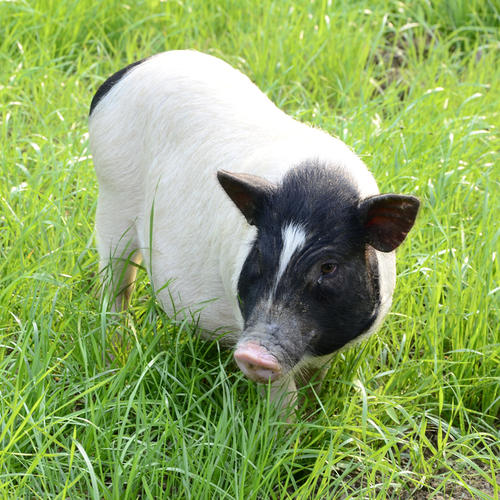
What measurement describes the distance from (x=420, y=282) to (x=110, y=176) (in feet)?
4.29

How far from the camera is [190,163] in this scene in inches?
123

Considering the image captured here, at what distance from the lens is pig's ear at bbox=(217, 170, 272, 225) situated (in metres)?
2.53

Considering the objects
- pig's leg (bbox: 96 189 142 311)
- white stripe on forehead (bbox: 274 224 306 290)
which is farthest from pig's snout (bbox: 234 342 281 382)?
pig's leg (bbox: 96 189 142 311)

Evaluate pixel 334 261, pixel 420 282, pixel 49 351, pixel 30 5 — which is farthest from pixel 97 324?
pixel 30 5

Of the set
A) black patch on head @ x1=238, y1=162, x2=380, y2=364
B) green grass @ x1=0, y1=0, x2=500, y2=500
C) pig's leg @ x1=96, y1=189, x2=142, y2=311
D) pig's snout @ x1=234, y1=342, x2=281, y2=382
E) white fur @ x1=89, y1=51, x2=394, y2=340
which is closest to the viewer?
pig's snout @ x1=234, y1=342, x2=281, y2=382

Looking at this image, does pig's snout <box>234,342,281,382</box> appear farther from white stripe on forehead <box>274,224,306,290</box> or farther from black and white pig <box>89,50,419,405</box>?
white stripe on forehead <box>274,224,306,290</box>

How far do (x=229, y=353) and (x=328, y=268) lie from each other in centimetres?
81

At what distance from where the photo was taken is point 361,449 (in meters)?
2.91

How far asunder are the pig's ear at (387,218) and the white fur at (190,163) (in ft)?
0.53

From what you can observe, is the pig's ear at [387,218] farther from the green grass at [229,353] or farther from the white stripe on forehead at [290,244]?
the green grass at [229,353]

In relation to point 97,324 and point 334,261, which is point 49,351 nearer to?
point 97,324

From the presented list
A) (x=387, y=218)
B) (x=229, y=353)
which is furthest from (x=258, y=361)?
(x=229, y=353)

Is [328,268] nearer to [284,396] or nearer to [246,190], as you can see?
[246,190]

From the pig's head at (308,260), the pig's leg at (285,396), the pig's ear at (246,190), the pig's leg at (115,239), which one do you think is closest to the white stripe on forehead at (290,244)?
the pig's head at (308,260)
